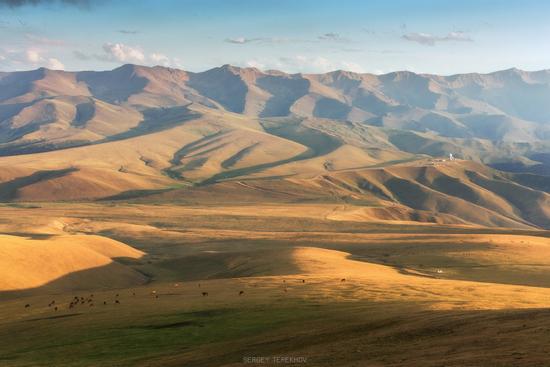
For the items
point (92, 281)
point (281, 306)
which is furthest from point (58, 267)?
point (281, 306)

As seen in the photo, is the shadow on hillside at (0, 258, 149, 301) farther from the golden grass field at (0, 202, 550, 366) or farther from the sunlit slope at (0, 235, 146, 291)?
the golden grass field at (0, 202, 550, 366)

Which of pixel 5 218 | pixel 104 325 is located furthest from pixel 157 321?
pixel 5 218

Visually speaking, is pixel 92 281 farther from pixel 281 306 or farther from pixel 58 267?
pixel 281 306

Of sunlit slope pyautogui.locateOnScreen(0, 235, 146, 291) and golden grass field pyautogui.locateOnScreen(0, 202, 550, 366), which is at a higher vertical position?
golden grass field pyautogui.locateOnScreen(0, 202, 550, 366)

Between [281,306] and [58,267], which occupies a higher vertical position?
[281,306]

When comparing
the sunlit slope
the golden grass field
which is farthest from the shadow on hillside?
the golden grass field
